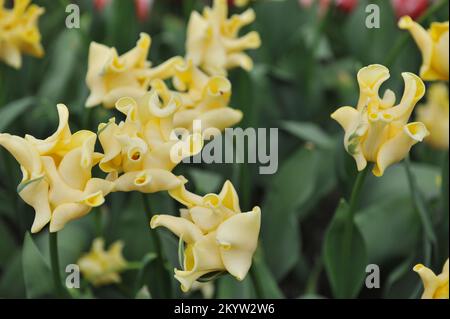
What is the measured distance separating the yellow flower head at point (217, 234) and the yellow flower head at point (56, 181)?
0.07 m

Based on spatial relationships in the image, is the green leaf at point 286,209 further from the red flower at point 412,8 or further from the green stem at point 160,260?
the red flower at point 412,8

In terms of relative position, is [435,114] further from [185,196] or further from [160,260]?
[185,196]

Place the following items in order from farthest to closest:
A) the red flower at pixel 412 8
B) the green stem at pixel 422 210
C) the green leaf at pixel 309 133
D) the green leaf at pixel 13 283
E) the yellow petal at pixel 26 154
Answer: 1. the red flower at pixel 412 8
2. the green leaf at pixel 309 133
3. the green leaf at pixel 13 283
4. the green stem at pixel 422 210
5. the yellow petal at pixel 26 154

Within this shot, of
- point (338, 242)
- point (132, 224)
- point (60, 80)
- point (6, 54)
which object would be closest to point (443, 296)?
point (338, 242)

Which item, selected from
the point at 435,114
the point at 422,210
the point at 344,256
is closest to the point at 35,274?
the point at 344,256

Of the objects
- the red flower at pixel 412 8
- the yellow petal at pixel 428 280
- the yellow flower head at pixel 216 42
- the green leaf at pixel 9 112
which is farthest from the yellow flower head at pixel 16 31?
the red flower at pixel 412 8

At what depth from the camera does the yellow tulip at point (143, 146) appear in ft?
2.44

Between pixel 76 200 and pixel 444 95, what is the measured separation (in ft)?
3.26

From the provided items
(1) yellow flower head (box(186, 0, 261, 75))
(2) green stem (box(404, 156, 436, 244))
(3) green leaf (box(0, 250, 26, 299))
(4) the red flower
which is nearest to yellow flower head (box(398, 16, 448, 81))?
(2) green stem (box(404, 156, 436, 244))

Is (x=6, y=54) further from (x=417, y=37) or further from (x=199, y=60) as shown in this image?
→ (x=417, y=37)

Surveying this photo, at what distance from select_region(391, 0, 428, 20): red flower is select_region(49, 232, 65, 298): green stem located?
3.56 feet

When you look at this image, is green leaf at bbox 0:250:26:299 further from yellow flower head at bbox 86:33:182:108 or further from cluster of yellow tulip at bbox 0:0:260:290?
cluster of yellow tulip at bbox 0:0:260:290

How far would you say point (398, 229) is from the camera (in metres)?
1.20

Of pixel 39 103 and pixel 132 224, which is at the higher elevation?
pixel 39 103
